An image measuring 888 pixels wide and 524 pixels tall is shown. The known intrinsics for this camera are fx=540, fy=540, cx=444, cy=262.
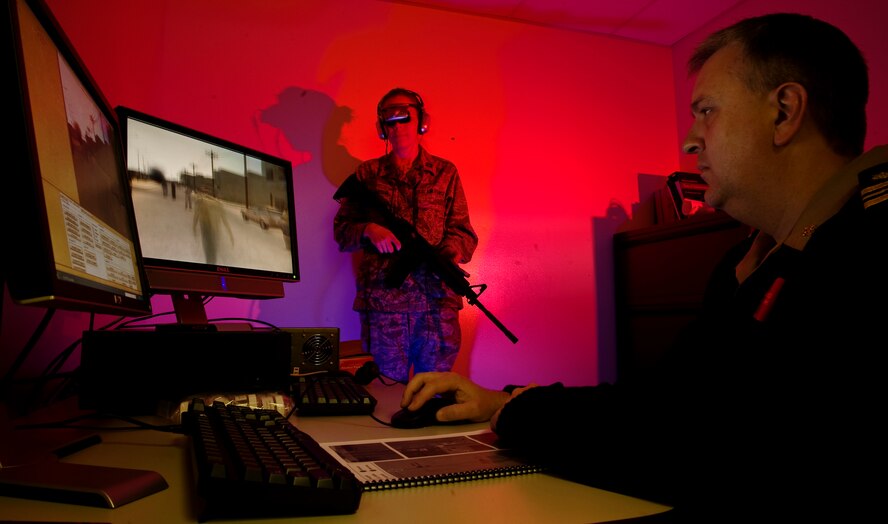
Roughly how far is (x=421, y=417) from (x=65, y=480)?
0.42 meters

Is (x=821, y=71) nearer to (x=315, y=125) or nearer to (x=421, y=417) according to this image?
(x=421, y=417)

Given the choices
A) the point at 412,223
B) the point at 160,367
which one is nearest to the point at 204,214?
the point at 160,367

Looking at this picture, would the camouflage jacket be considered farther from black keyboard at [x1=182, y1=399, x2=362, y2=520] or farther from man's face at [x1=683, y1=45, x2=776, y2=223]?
black keyboard at [x1=182, y1=399, x2=362, y2=520]

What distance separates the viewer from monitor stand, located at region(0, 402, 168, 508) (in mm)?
406

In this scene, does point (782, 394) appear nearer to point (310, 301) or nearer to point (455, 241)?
point (455, 241)

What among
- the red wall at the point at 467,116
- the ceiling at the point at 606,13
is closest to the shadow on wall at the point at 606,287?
the red wall at the point at 467,116

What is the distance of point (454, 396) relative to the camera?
32.1 inches

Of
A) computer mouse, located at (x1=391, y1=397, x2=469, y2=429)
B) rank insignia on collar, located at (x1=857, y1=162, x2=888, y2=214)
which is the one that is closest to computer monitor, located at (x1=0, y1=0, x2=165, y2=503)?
computer mouse, located at (x1=391, y1=397, x2=469, y2=429)

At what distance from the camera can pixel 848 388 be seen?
0.48m

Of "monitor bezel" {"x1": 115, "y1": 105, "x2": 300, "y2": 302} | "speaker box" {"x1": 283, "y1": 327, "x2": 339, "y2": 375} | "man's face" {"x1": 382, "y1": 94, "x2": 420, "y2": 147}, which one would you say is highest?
"man's face" {"x1": 382, "y1": 94, "x2": 420, "y2": 147}

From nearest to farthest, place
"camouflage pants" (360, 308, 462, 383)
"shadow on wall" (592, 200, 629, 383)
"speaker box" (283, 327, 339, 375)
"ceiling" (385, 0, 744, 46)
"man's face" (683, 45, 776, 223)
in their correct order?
"man's face" (683, 45, 776, 223)
"speaker box" (283, 327, 339, 375)
"camouflage pants" (360, 308, 462, 383)
"ceiling" (385, 0, 744, 46)
"shadow on wall" (592, 200, 629, 383)

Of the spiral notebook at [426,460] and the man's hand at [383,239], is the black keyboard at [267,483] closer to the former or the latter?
the spiral notebook at [426,460]

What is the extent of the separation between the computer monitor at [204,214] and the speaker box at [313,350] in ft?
0.39

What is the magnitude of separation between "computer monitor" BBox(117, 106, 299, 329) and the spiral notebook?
20.1 inches
